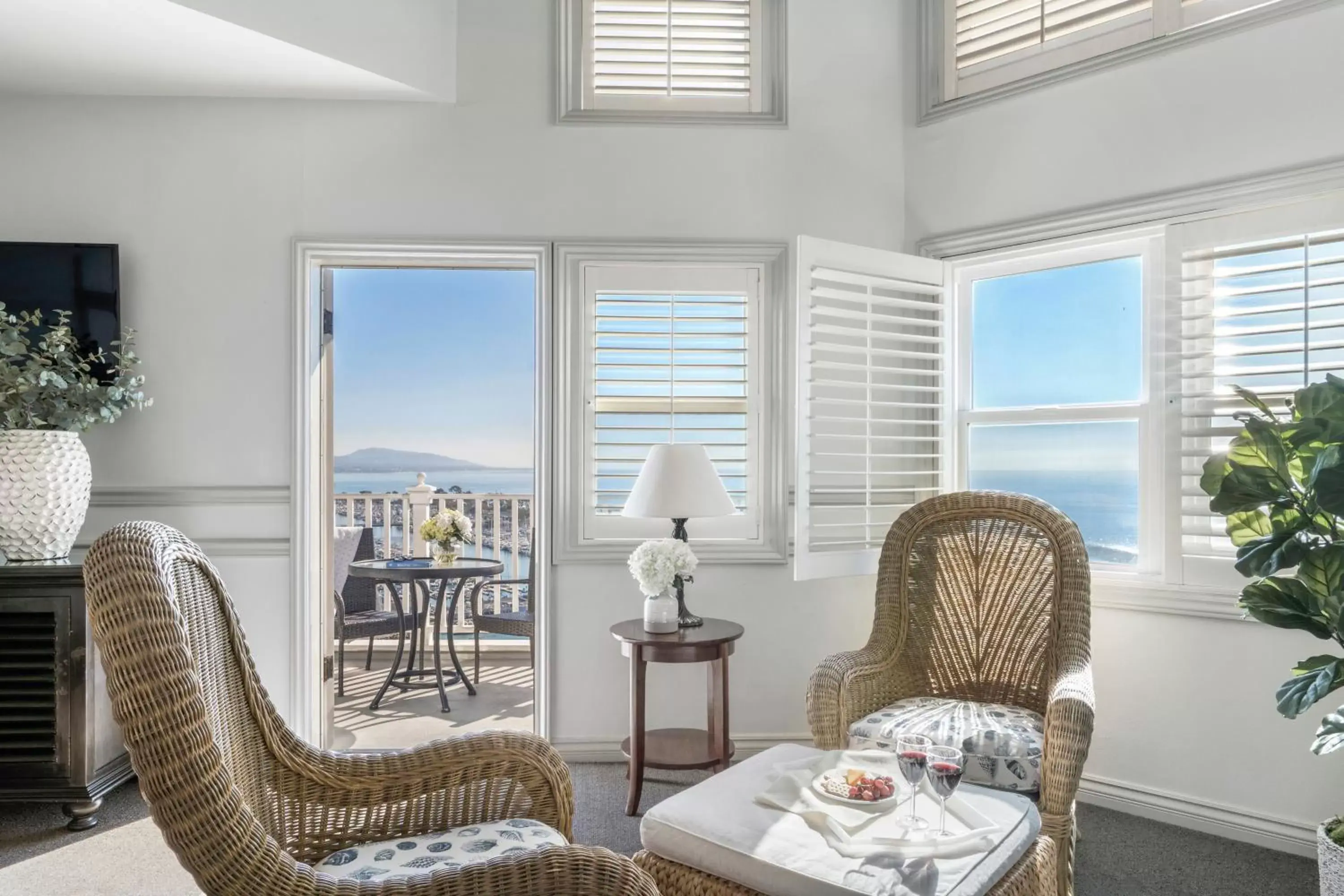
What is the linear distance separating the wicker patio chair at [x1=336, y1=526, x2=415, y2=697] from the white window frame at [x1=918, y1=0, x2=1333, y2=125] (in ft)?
12.0

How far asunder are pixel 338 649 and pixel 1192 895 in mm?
4825

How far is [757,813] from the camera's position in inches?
73.1

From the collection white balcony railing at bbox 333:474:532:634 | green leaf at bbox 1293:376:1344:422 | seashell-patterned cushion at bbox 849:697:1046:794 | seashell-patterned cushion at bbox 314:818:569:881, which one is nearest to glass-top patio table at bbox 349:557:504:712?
white balcony railing at bbox 333:474:532:634

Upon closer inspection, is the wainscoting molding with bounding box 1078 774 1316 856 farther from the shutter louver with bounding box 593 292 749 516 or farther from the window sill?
the shutter louver with bounding box 593 292 749 516

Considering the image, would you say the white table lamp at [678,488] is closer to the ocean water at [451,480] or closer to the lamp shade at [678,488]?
the lamp shade at [678,488]

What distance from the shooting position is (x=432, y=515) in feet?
20.7

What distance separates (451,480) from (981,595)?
480 centimetres

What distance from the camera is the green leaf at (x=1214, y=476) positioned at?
2.24 meters

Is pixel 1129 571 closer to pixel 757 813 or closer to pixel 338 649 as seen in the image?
pixel 757 813

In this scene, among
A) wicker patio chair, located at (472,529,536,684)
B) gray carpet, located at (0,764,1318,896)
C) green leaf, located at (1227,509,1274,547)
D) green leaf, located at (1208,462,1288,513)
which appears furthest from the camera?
wicker patio chair, located at (472,529,536,684)

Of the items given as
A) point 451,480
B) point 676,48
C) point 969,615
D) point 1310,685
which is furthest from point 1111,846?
point 451,480

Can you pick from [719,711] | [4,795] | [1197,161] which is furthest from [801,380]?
[4,795]

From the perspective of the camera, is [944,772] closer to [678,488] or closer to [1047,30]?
[678,488]

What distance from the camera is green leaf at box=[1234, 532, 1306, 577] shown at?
6.99ft
